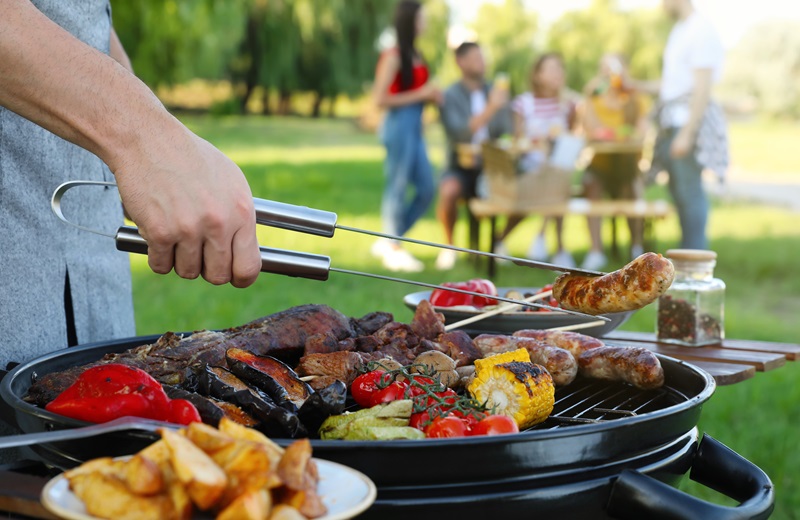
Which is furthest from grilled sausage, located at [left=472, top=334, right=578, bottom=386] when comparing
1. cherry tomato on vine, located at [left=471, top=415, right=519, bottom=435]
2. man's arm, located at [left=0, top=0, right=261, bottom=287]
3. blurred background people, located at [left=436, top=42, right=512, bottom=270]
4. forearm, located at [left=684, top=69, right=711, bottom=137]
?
blurred background people, located at [left=436, top=42, right=512, bottom=270]

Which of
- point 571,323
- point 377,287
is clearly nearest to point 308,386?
point 571,323

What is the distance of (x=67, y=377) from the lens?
1.84 metres

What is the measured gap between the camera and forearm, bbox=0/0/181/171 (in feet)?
5.08

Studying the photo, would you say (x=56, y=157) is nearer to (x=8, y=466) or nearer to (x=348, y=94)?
(x=8, y=466)

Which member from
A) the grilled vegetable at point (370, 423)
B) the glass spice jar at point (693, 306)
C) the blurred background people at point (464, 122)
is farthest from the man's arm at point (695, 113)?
the grilled vegetable at point (370, 423)

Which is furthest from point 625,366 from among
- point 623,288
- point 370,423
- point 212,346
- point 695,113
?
point 695,113

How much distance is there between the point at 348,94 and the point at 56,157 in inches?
1007

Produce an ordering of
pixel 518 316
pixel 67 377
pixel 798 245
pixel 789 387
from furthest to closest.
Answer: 1. pixel 798 245
2. pixel 789 387
3. pixel 518 316
4. pixel 67 377

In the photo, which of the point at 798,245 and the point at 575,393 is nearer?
the point at 575,393

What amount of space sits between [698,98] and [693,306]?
5.49 meters

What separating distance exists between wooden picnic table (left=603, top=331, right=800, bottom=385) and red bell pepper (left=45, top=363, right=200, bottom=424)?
1.48 m

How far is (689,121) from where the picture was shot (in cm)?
796

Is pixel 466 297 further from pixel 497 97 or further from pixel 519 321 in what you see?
pixel 497 97

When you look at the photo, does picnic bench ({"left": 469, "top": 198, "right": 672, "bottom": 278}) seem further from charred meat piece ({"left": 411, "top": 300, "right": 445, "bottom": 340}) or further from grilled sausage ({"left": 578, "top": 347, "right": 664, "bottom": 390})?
grilled sausage ({"left": 578, "top": 347, "right": 664, "bottom": 390})
